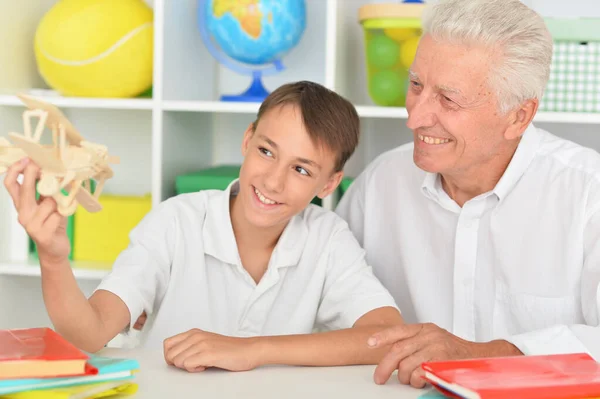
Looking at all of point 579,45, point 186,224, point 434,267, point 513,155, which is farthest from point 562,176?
point 186,224

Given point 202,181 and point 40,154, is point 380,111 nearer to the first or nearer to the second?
point 202,181

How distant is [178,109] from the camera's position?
1955 millimetres

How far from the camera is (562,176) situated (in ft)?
5.09

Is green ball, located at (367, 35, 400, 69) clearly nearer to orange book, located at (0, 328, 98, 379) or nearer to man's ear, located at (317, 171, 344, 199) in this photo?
man's ear, located at (317, 171, 344, 199)

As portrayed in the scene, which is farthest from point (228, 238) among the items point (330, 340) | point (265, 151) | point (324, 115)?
point (330, 340)

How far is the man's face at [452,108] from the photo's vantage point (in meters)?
1.47

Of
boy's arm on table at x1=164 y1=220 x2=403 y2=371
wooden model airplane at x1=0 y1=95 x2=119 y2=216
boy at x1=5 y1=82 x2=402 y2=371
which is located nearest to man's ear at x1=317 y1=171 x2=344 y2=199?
boy at x1=5 y1=82 x2=402 y2=371

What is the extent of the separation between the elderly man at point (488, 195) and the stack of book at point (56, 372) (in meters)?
0.71

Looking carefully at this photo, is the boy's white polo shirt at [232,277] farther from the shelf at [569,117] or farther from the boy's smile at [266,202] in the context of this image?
the shelf at [569,117]

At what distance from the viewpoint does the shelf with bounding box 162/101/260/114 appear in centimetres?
191

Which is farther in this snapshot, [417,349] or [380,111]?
[380,111]

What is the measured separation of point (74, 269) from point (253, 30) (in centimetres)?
73

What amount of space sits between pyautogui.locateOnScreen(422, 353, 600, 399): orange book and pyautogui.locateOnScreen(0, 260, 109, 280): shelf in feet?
3.96

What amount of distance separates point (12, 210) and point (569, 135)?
1.47 m
